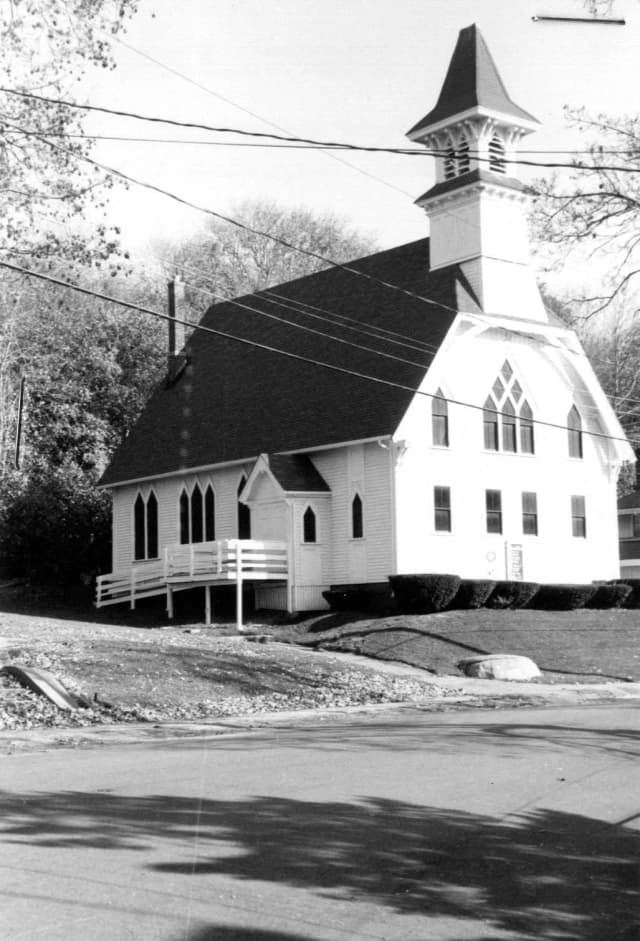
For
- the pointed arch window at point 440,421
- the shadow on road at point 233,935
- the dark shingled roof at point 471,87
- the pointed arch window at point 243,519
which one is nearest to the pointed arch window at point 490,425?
the pointed arch window at point 440,421

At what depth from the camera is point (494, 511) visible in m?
36.3

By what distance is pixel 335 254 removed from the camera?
6278cm

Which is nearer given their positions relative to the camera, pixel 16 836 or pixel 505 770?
pixel 16 836

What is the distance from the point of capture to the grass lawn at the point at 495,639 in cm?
2753

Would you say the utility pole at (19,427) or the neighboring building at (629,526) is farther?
the neighboring building at (629,526)

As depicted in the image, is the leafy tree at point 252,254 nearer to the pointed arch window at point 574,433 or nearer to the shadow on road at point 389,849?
the pointed arch window at point 574,433

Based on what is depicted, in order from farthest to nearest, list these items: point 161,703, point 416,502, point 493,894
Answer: point 416,502 < point 161,703 < point 493,894

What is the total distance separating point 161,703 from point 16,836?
34.5 feet

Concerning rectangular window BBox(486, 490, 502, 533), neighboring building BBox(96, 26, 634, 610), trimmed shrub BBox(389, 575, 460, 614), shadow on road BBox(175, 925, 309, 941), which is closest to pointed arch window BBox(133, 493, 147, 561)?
neighboring building BBox(96, 26, 634, 610)

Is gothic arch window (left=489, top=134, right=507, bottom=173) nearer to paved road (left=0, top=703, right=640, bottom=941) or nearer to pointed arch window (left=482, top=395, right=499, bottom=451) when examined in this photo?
pointed arch window (left=482, top=395, right=499, bottom=451)

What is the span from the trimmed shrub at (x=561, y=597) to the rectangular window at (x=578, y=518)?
12.4 ft

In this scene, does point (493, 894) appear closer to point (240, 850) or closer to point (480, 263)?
point (240, 850)

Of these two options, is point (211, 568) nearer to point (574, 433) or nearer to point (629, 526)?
point (574, 433)

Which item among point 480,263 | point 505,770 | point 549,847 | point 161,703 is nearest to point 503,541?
point 480,263
